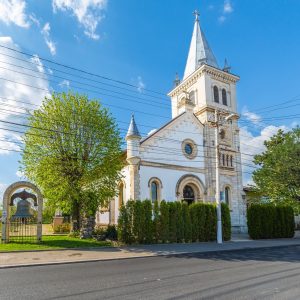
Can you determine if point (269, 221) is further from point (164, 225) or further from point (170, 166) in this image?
point (164, 225)

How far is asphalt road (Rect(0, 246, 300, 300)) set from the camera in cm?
753

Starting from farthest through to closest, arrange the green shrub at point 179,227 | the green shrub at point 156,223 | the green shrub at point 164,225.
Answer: the green shrub at point 179,227, the green shrub at point 164,225, the green shrub at point 156,223

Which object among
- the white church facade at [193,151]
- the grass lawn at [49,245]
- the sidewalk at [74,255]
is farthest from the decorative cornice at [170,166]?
the sidewalk at [74,255]

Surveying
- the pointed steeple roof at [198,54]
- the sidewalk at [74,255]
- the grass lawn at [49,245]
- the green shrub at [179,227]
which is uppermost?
the pointed steeple roof at [198,54]

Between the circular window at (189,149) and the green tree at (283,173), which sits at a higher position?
the circular window at (189,149)

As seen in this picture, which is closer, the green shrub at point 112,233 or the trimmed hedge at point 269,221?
the green shrub at point 112,233

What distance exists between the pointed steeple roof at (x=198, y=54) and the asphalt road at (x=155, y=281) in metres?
29.8

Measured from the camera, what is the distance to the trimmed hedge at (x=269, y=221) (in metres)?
26.0

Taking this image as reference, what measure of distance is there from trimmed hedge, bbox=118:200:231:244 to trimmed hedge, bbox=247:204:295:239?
365cm

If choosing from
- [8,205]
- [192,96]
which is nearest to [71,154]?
[8,205]

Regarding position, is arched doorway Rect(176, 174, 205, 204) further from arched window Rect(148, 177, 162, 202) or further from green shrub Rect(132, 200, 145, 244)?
green shrub Rect(132, 200, 145, 244)

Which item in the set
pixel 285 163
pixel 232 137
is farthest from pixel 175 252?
pixel 232 137

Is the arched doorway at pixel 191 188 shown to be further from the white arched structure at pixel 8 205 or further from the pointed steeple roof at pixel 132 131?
the white arched structure at pixel 8 205

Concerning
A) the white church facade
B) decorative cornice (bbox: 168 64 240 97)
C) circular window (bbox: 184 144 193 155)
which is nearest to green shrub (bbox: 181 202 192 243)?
the white church facade
